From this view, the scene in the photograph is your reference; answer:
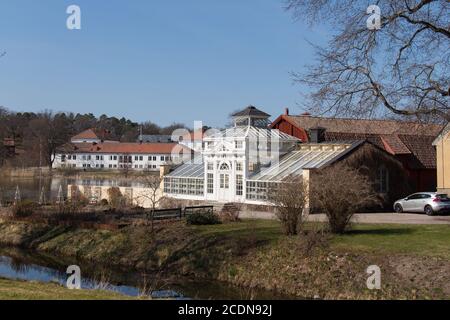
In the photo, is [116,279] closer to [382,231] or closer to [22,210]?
[382,231]

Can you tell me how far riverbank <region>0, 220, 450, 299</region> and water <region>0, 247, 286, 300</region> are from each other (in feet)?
2.55

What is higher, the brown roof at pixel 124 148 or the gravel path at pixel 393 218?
the brown roof at pixel 124 148

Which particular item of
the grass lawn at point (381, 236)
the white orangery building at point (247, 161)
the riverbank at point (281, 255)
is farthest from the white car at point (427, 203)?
the riverbank at point (281, 255)

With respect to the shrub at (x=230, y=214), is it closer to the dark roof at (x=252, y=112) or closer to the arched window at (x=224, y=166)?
the arched window at (x=224, y=166)

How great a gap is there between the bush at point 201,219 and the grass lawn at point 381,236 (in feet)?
2.77

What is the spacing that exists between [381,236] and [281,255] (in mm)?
Result: 3952

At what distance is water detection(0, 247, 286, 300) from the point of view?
17.3m

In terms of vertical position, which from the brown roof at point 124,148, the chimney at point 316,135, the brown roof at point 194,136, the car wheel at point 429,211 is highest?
the brown roof at point 194,136

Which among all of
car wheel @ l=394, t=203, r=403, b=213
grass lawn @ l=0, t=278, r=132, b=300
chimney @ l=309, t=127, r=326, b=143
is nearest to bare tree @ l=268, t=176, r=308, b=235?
grass lawn @ l=0, t=278, r=132, b=300

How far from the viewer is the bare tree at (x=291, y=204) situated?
20.8m

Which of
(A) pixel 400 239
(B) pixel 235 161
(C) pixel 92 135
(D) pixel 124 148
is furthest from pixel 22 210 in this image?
(C) pixel 92 135

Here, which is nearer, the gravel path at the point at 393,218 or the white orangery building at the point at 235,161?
the gravel path at the point at 393,218

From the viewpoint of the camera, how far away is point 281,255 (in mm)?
19312
